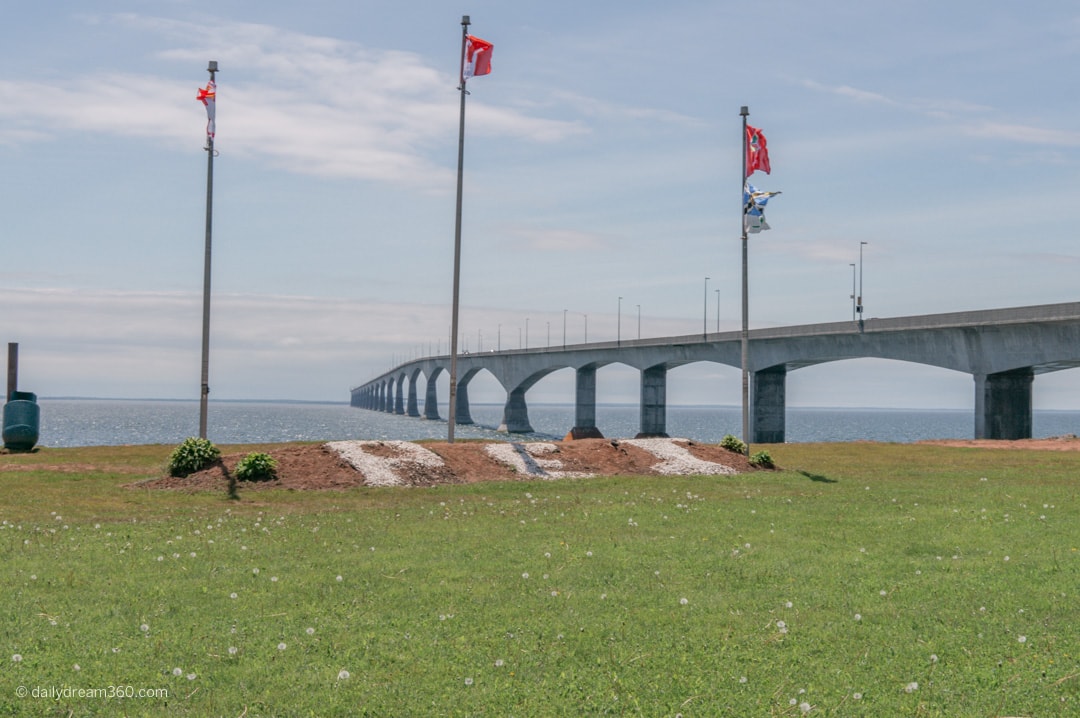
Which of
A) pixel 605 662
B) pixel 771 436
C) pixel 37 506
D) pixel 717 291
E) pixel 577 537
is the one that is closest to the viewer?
pixel 605 662

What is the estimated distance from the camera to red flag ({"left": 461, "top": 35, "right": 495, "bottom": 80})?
104ft

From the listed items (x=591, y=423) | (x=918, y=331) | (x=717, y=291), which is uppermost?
(x=717, y=291)

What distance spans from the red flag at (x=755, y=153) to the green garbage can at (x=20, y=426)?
29.6m

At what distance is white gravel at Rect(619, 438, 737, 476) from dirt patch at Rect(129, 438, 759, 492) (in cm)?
5

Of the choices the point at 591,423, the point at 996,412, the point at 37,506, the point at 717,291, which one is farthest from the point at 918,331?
the point at 591,423

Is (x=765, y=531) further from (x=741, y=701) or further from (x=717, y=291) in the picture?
(x=717, y=291)

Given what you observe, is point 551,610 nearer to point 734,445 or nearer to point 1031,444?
point 734,445

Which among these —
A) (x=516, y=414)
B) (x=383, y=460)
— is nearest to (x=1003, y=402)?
(x=383, y=460)

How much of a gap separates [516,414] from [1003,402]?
8726cm

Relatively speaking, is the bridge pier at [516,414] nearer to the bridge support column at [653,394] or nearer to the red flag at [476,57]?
the bridge support column at [653,394]

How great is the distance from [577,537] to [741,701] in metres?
8.23

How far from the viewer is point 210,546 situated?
1529 cm

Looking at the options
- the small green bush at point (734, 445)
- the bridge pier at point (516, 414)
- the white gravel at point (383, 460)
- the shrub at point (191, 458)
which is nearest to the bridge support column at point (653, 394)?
the bridge pier at point (516, 414)

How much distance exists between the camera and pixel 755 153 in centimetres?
3362
